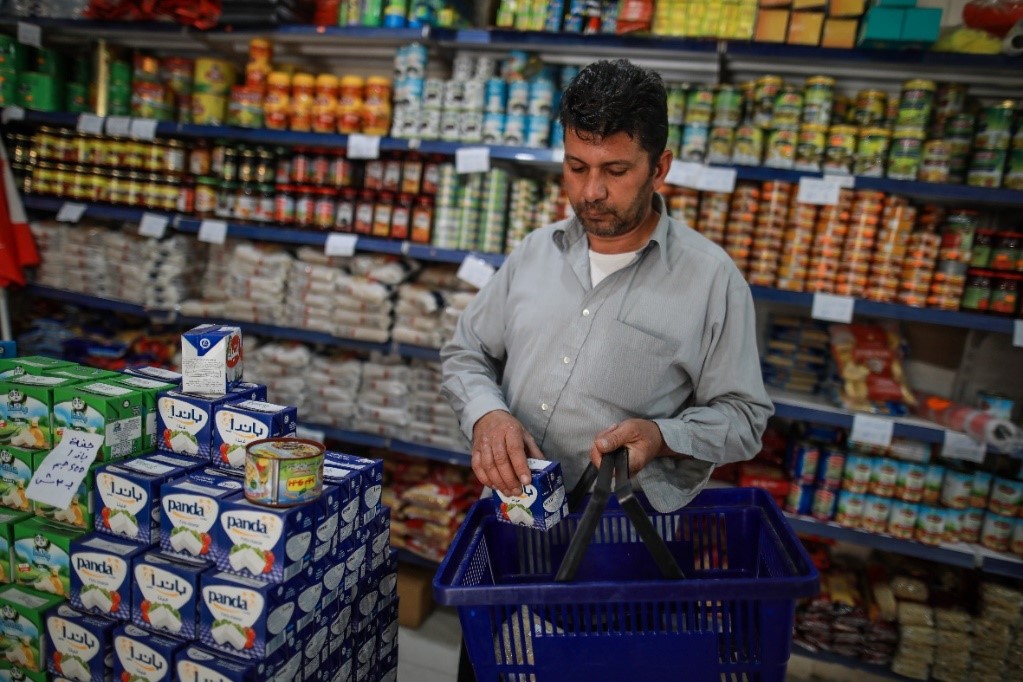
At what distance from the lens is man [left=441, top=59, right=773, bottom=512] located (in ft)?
4.48

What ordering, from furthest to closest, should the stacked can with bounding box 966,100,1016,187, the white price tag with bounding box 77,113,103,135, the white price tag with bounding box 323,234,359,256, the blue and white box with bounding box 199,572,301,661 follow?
the white price tag with bounding box 77,113,103,135, the white price tag with bounding box 323,234,359,256, the stacked can with bounding box 966,100,1016,187, the blue and white box with bounding box 199,572,301,661

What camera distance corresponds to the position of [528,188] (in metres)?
2.88

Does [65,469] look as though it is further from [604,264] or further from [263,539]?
[604,264]

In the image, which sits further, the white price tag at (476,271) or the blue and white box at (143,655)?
the white price tag at (476,271)

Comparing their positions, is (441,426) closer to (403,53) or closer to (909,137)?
(403,53)

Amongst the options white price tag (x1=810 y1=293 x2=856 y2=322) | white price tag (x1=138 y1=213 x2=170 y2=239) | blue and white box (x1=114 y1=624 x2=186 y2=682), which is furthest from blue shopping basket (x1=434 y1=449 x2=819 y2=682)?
white price tag (x1=138 y1=213 x2=170 y2=239)

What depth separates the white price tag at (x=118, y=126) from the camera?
317 centimetres

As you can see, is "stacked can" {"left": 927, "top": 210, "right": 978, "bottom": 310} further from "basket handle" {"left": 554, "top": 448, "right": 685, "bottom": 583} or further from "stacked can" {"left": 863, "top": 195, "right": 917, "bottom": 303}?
"basket handle" {"left": 554, "top": 448, "right": 685, "bottom": 583}

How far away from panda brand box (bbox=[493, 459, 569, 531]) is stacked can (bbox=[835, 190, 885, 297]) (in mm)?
1821

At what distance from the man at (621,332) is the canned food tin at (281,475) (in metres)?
0.32

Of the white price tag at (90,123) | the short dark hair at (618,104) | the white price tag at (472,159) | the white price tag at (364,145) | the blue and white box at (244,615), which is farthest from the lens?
the white price tag at (90,123)

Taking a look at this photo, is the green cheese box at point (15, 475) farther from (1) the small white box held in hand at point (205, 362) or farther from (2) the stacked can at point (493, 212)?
(2) the stacked can at point (493, 212)

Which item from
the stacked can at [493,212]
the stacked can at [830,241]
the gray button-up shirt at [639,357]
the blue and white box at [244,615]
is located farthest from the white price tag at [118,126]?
the stacked can at [830,241]

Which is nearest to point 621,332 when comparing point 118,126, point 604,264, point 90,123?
point 604,264
